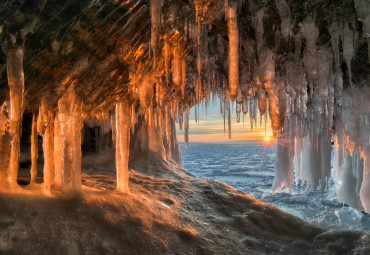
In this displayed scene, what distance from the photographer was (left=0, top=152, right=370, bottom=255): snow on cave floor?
220 centimetres

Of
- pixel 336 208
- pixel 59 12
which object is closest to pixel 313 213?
pixel 336 208

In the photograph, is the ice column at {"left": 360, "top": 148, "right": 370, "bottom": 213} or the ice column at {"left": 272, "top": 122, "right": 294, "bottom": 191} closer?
the ice column at {"left": 360, "top": 148, "right": 370, "bottom": 213}

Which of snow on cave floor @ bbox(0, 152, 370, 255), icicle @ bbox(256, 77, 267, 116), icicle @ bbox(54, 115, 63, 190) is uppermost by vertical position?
icicle @ bbox(256, 77, 267, 116)

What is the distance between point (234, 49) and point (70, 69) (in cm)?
227

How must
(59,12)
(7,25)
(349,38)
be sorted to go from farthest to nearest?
(349,38), (59,12), (7,25)

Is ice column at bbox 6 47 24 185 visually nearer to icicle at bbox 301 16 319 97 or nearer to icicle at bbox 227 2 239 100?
icicle at bbox 227 2 239 100

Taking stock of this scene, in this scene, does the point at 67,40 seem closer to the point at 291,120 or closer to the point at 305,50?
the point at 305,50

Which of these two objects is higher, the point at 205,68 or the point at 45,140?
the point at 205,68

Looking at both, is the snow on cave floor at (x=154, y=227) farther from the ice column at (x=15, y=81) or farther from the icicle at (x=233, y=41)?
the icicle at (x=233, y=41)

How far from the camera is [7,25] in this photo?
7.48 feet

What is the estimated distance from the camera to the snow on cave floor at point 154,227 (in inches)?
86.6

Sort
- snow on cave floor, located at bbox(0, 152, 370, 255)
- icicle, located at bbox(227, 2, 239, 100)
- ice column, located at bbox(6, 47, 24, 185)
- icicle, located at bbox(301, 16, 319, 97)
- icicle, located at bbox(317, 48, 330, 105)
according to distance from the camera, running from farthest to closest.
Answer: icicle, located at bbox(317, 48, 330, 105)
icicle, located at bbox(301, 16, 319, 97)
icicle, located at bbox(227, 2, 239, 100)
ice column, located at bbox(6, 47, 24, 185)
snow on cave floor, located at bbox(0, 152, 370, 255)

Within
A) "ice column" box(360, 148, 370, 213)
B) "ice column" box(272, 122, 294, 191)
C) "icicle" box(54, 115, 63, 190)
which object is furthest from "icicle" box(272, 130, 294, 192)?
"icicle" box(54, 115, 63, 190)

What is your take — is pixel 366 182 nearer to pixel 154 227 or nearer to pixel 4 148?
pixel 154 227
